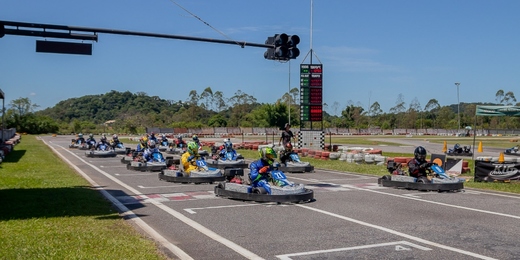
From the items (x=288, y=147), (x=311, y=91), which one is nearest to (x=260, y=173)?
(x=288, y=147)

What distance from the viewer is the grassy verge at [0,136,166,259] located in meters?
6.54

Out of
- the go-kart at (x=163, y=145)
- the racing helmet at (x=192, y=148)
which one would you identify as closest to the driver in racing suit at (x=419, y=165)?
the racing helmet at (x=192, y=148)

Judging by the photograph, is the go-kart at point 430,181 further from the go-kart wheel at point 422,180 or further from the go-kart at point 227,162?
the go-kart at point 227,162

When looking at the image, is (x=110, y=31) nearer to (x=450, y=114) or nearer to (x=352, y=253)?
(x=352, y=253)

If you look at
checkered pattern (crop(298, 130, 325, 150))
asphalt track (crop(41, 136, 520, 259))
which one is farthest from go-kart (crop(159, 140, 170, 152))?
asphalt track (crop(41, 136, 520, 259))

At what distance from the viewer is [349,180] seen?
1678cm

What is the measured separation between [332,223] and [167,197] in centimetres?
485

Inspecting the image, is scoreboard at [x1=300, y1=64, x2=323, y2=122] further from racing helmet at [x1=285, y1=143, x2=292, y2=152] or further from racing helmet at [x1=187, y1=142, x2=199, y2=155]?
racing helmet at [x1=187, y1=142, x2=199, y2=155]

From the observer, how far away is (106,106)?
172125mm

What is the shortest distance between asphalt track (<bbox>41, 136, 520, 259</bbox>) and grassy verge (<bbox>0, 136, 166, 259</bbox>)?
43 cm

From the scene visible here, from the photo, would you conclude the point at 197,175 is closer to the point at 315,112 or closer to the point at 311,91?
the point at 315,112

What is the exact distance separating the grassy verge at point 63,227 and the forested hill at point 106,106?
478 feet

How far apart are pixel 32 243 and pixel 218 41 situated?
23.3 ft

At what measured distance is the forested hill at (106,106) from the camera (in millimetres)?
160000
